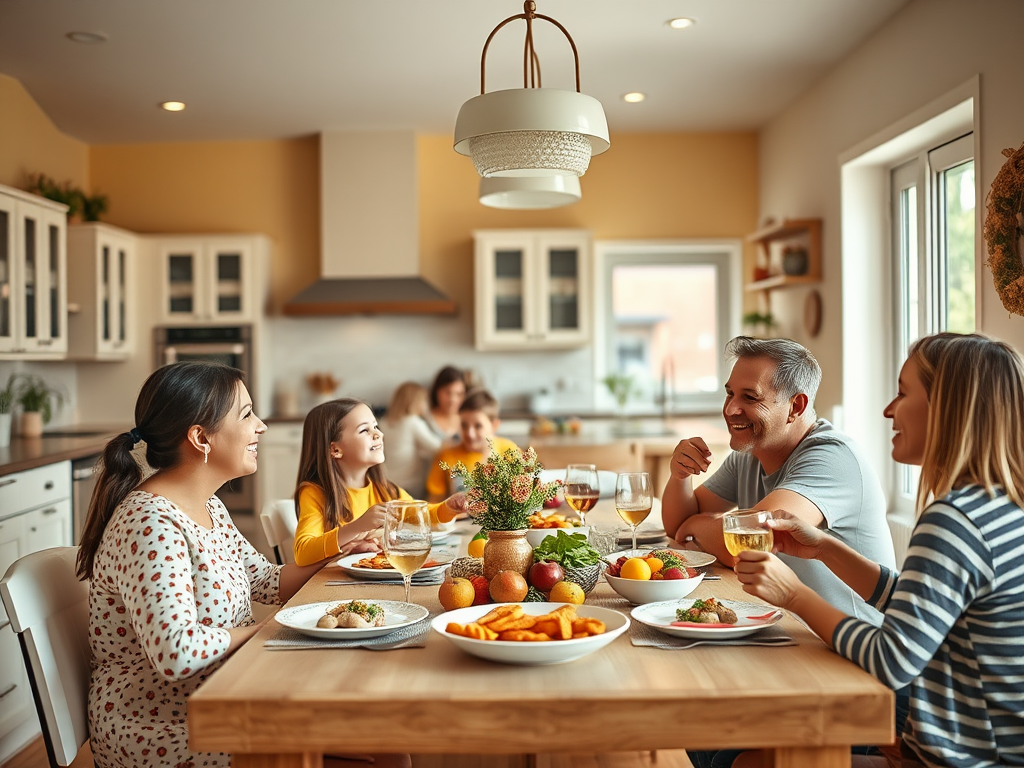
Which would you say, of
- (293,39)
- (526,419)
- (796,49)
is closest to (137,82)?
(293,39)

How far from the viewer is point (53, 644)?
70.2 inches

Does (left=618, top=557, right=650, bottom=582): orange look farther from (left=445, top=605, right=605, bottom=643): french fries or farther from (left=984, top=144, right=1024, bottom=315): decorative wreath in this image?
(left=984, top=144, right=1024, bottom=315): decorative wreath

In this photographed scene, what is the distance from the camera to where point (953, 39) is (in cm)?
344

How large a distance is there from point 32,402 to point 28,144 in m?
1.49

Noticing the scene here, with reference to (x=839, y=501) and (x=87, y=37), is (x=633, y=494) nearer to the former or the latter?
(x=839, y=501)

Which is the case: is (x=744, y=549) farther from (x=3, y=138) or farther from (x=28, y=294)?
(x=3, y=138)

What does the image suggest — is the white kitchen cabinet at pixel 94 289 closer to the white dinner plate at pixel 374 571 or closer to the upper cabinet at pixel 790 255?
the upper cabinet at pixel 790 255

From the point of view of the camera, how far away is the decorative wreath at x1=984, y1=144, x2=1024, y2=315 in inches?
108

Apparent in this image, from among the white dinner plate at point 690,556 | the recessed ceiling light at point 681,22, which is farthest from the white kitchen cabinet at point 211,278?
the white dinner plate at point 690,556

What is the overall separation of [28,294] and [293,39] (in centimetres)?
179

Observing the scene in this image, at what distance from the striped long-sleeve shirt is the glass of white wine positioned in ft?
0.59

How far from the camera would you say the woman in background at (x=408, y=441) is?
181 inches

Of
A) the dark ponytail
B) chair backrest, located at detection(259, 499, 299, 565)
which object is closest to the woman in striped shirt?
the dark ponytail

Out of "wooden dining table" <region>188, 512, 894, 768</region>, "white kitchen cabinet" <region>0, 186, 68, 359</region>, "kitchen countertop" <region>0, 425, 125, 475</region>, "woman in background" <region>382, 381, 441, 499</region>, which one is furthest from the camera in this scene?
"woman in background" <region>382, 381, 441, 499</region>
